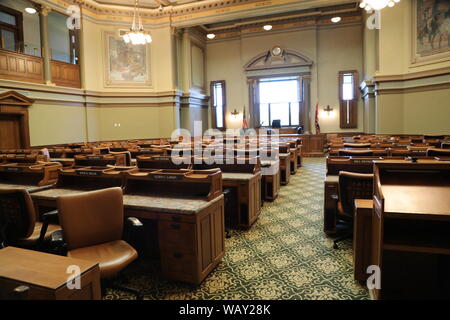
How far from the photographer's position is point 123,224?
266 cm

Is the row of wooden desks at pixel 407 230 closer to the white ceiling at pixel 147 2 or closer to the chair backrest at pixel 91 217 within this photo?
the chair backrest at pixel 91 217

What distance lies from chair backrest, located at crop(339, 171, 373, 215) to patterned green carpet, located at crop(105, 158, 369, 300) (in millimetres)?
564

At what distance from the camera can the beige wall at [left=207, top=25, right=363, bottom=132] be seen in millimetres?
13891

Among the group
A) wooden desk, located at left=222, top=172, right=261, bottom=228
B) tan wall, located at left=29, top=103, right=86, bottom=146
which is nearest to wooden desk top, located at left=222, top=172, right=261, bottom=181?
wooden desk, located at left=222, top=172, right=261, bottom=228

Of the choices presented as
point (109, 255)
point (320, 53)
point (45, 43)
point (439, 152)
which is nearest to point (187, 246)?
point (109, 255)

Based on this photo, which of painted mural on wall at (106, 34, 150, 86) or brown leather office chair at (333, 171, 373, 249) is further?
painted mural on wall at (106, 34, 150, 86)

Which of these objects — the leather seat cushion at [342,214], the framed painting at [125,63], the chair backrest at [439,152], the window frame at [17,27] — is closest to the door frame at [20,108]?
the window frame at [17,27]

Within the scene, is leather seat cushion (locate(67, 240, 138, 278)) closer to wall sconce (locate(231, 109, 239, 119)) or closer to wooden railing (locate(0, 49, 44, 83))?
wooden railing (locate(0, 49, 44, 83))

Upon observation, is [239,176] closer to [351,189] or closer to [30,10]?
[351,189]

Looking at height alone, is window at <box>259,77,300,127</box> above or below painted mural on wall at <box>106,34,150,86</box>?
below

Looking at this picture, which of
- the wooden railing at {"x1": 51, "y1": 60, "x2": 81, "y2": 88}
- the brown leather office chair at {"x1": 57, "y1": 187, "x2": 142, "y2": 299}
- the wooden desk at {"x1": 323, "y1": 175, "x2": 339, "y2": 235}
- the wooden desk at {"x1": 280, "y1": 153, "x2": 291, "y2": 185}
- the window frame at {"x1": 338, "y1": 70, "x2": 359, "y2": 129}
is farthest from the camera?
the window frame at {"x1": 338, "y1": 70, "x2": 359, "y2": 129}

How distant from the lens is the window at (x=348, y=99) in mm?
13906
